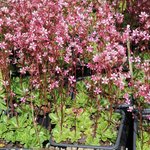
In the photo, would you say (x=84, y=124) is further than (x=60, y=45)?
Yes

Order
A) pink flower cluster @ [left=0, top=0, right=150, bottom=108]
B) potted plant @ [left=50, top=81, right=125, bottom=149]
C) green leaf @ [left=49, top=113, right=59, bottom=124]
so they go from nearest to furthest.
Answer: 1. pink flower cluster @ [left=0, top=0, right=150, bottom=108]
2. potted plant @ [left=50, top=81, right=125, bottom=149]
3. green leaf @ [left=49, top=113, right=59, bottom=124]

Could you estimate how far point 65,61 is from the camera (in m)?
3.44

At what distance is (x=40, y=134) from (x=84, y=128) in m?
0.40

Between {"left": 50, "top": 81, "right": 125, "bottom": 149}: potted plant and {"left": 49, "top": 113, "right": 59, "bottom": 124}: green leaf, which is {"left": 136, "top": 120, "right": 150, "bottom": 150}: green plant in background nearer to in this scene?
{"left": 50, "top": 81, "right": 125, "bottom": 149}: potted plant

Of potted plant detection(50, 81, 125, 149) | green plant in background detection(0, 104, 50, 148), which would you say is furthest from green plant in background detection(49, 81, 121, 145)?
green plant in background detection(0, 104, 50, 148)

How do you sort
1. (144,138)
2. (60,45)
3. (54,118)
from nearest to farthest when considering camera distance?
1. (60,45)
2. (144,138)
3. (54,118)

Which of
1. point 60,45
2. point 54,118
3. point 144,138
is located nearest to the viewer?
point 60,45

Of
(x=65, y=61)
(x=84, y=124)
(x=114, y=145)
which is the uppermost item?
(x=65, y=61)

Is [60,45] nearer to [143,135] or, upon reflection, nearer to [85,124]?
[85,124]

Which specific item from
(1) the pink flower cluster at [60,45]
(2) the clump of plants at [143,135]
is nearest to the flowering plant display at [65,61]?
(1) the pink flower cluster at [60,45]

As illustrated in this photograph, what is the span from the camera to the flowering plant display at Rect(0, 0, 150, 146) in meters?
3.12

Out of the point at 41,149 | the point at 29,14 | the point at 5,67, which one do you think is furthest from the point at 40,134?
the point at 29,14

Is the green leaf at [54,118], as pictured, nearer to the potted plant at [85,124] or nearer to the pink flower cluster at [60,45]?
the potted plant at [85,124]

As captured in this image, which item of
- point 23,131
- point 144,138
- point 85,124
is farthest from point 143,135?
point 23,131
